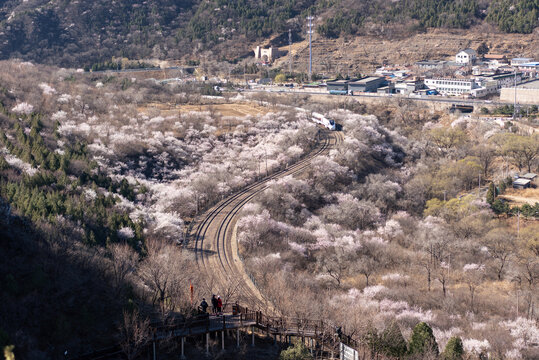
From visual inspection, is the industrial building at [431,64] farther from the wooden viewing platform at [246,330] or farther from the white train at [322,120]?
the wooden viewing platform at [246,330]

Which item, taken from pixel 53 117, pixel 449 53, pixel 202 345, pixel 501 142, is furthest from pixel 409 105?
pixel 202 345

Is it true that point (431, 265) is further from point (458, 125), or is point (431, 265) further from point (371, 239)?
point (458, 125)

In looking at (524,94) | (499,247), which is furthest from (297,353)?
(524,94)

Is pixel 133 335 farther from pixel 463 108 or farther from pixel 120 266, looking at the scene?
pixel 463 108

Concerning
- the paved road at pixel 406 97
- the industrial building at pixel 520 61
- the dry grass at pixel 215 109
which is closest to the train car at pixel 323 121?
the dry grass at pixel 215 109

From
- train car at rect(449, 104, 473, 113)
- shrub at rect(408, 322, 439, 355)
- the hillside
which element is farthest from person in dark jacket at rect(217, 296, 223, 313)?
the hillside

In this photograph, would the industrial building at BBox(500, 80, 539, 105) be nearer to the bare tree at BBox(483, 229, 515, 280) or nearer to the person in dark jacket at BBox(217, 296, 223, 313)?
the bare tree at BBox(483, 229, 515, 280)
